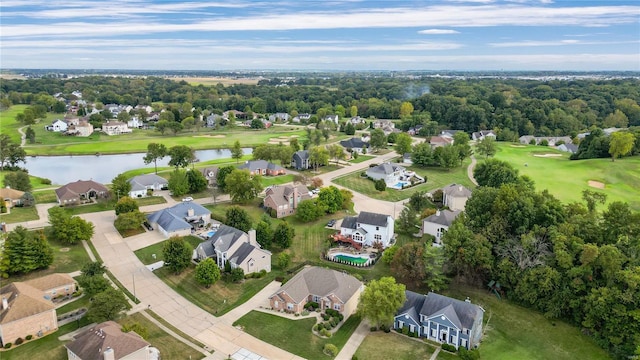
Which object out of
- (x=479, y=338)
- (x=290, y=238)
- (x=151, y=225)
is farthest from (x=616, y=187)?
(x=151, y=225)

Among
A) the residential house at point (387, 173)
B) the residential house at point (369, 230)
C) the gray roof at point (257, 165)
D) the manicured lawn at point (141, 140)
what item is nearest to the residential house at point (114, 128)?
the manicured lawn at point (141, 140)

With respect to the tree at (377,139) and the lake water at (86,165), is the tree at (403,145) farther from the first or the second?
the lake water at (86,165)

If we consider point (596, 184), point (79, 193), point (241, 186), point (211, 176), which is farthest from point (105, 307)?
point (596, 184)

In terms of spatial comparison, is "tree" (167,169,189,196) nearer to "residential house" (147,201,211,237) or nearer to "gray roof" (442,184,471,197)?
"residential house" (147,201,211,237)

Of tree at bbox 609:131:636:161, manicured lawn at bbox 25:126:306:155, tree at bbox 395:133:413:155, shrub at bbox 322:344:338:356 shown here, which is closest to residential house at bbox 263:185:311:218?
shrub at bbox 322:344:338:356

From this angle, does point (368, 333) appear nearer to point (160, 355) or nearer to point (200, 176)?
point (160, 355)

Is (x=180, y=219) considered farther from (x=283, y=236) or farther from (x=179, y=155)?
(x=179, y=155)
